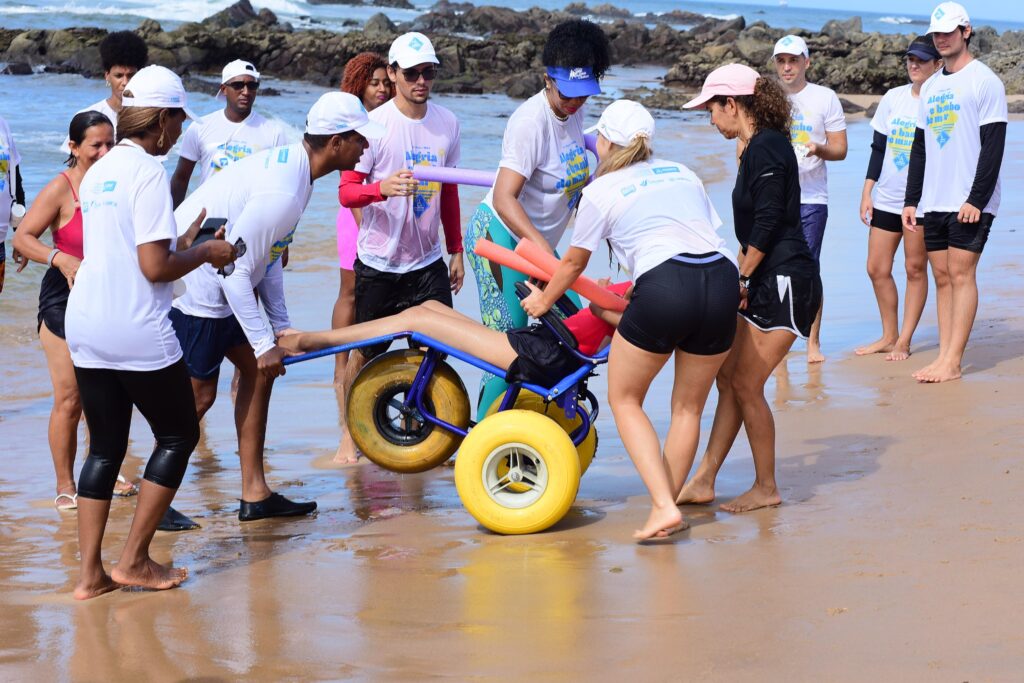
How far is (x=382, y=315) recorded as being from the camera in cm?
676

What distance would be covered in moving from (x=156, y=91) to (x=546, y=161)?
188 cm

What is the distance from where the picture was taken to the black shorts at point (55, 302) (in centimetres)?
588

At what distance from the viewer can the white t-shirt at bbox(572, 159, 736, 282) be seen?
194 inches

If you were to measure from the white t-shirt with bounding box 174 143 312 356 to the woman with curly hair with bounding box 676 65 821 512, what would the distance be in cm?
166

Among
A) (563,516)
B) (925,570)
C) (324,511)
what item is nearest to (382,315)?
(324,511)

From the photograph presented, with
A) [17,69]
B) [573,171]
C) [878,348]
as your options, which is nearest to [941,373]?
[878,348]

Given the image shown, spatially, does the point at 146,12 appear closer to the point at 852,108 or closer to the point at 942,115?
the point at 852,108

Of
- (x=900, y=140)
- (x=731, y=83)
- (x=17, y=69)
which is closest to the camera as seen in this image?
(x=731, y=83)

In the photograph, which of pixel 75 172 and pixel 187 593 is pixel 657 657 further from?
pixel 75 172

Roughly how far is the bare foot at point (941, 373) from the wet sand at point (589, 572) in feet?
0.41

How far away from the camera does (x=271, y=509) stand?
562cm

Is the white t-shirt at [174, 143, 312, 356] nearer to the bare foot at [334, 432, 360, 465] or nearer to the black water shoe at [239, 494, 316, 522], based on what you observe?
the black water shoe at [239, 494, 316, 522]

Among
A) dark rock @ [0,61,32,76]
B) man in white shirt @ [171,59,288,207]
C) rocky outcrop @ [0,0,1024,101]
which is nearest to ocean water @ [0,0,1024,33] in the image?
rocky outcrop @ [0,0,1024,101]

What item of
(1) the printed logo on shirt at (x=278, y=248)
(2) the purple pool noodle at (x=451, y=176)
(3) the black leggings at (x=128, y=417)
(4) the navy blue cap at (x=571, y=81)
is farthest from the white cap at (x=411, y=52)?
(3) the black leggings at (x=128, y=417)
